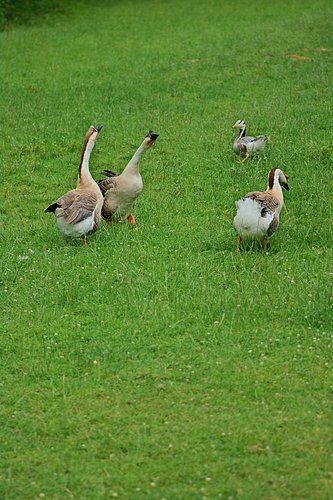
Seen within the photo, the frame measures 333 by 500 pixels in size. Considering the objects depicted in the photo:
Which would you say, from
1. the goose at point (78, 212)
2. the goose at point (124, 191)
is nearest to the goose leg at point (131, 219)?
the goose at point (124, 191)

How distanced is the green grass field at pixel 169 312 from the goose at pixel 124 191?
7.3 inches

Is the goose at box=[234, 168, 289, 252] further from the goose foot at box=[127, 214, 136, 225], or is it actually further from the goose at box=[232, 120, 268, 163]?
the goose at box=[232, 120, 268, 163]

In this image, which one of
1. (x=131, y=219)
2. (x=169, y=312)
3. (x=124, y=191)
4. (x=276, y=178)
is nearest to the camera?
(x=169, y=312)

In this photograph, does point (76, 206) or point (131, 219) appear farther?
point (131, 219)

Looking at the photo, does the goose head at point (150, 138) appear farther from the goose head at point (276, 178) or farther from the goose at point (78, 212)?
the goose head at point (276, 178)

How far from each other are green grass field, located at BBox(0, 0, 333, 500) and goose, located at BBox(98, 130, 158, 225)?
0.60 ft

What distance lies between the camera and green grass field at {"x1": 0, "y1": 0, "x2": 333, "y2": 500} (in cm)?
595

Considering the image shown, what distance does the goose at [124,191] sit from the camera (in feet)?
34.8

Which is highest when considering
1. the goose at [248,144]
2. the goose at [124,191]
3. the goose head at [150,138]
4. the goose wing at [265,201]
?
the goose head at [150,138]

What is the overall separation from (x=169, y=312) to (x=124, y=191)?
284 centimetres

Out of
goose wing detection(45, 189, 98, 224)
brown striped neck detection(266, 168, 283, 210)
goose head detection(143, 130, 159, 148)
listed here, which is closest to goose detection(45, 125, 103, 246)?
goose wing detection(45, 189, 98, 224)

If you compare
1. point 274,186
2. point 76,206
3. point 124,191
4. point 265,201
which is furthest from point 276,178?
point 76,206

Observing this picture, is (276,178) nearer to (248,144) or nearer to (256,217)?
(256,217)

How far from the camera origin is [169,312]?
8.12 metres
